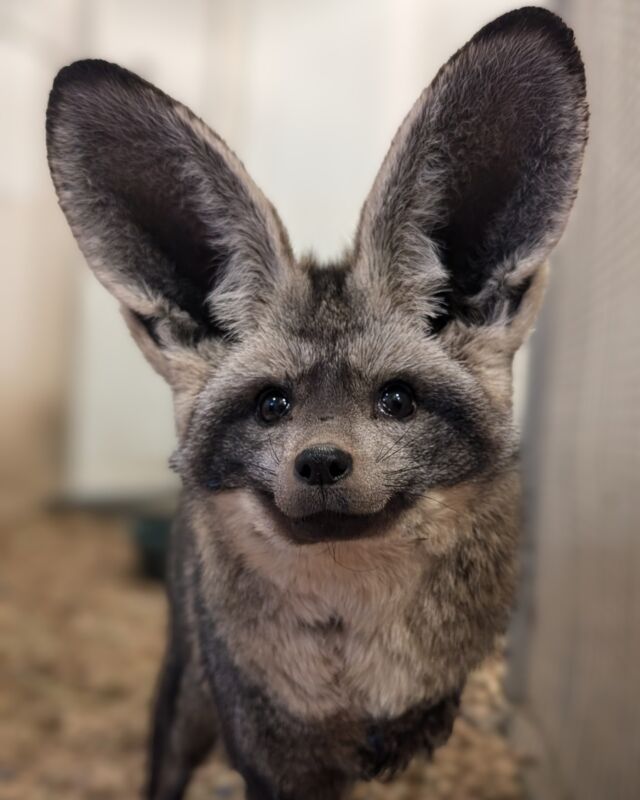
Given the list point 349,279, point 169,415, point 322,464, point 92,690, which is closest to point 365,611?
point 322,464

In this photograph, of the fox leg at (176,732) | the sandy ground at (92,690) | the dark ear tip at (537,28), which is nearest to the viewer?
the dark ear tip at (537,28)

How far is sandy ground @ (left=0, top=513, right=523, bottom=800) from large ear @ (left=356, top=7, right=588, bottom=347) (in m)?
0.65

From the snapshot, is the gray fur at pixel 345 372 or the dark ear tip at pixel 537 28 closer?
the dark ear tip at pixel 537 28

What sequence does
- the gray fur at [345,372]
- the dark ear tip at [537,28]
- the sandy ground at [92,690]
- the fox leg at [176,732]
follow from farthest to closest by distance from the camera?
1. the fox leg at [176,732]
2. the sandy ground at [92,690]
3. the gray fur at [345,372]
4. the dark ear tip at [537,28]

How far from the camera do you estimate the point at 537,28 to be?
105 cm

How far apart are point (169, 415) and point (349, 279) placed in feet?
8.75

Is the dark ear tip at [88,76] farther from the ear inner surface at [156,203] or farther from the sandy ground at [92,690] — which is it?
the sandy ground at [92,690]

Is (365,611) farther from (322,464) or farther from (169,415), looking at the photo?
(169,415)

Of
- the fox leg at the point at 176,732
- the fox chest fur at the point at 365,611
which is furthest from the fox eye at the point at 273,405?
the fox leg at the point at 176,732

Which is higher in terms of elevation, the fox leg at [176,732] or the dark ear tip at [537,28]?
the dark ear tip at [537,28]

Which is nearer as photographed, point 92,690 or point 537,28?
point 537,28

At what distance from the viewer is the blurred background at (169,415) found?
5.28ft

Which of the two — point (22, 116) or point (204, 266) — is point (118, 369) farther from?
point (204, 266)

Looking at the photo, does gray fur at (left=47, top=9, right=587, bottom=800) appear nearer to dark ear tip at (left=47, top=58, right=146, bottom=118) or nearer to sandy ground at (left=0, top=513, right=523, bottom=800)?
dark ear tip at (left=47, top=58, right=146, bottom=118)
